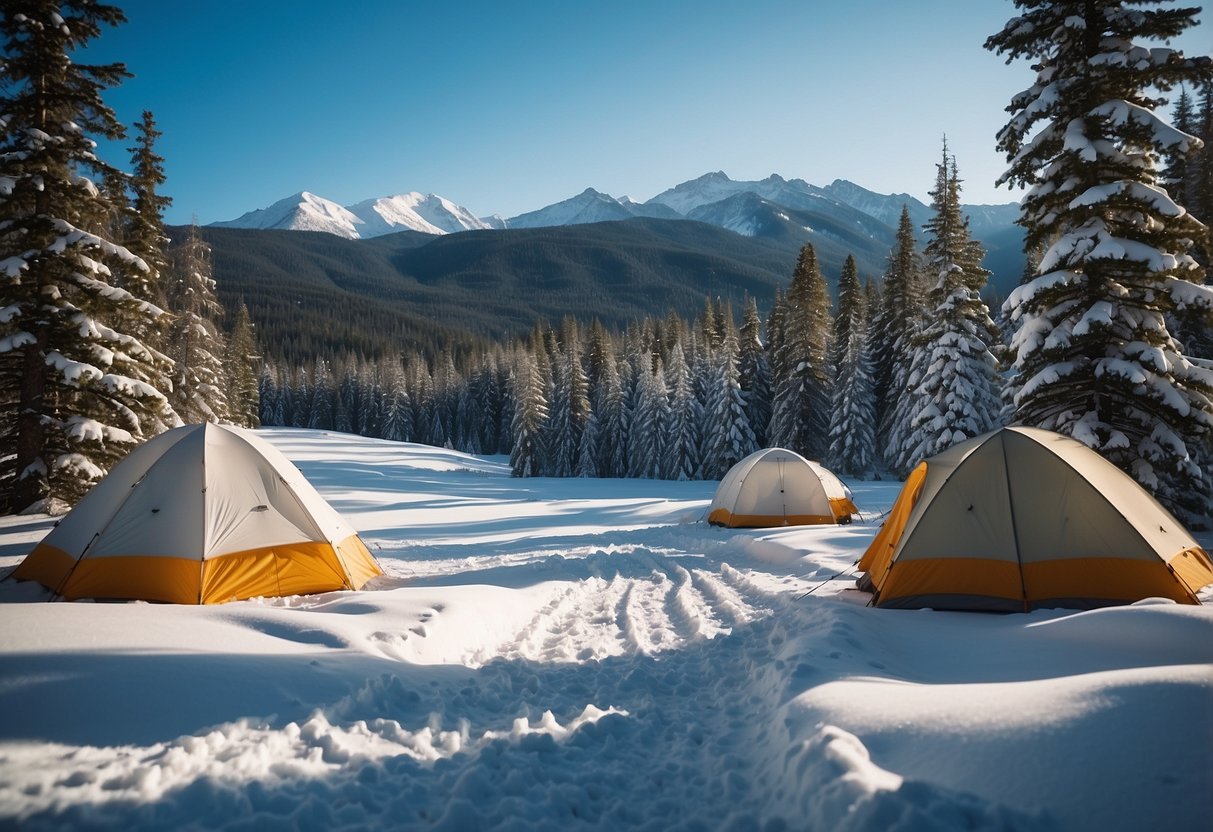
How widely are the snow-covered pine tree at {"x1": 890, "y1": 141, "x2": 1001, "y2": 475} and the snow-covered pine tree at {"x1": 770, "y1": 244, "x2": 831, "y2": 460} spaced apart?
11701mm

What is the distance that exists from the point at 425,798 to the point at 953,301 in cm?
2628

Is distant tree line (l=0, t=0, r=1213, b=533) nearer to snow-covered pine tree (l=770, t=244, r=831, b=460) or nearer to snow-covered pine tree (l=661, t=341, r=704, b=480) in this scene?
snow-covered pine tree (l=770, t=244, r=831, b=460)

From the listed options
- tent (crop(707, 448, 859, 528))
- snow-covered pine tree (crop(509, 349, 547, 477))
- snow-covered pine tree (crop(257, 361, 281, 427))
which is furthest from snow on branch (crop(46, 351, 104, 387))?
snow-covered pine tree (crop(257, 361, 281, 427))

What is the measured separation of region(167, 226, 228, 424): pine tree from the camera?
2442 centimetres

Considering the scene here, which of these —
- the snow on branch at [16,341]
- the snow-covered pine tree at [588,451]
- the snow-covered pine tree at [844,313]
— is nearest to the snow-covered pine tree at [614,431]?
the snow-covered pine tree at [588,451]

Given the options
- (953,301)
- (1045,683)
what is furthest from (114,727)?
(953,301)

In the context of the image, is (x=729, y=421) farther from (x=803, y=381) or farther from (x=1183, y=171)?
(x=1183, y=171)

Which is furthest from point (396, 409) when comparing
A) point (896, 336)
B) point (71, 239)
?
point (71, 239)

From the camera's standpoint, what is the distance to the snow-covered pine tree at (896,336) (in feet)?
101

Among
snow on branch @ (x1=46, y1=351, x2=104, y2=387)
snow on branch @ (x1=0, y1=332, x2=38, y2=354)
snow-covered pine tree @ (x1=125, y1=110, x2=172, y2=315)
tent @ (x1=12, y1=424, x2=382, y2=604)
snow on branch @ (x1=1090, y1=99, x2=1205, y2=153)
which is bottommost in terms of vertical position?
tent @ (x1=12, y1=424, x2=382, y2=604)

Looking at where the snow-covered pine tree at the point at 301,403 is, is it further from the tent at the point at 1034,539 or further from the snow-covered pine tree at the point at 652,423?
the tent at the point at 1034,539

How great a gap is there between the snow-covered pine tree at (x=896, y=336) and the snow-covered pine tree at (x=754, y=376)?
8.82 metres

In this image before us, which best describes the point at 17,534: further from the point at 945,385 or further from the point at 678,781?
the point at 945,385

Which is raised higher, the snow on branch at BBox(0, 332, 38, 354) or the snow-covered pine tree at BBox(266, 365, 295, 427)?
the snow-covered pine tree at BBox(266, 365, 295, 427)
